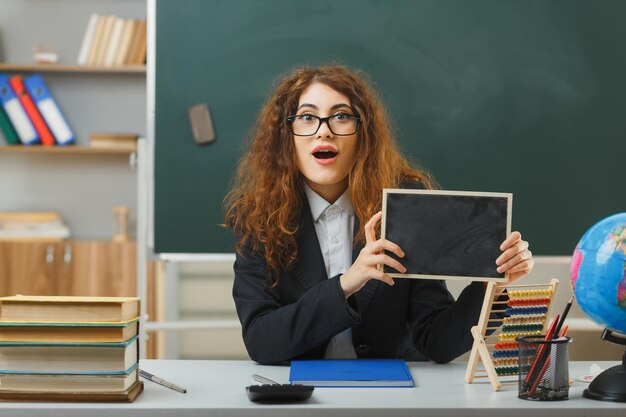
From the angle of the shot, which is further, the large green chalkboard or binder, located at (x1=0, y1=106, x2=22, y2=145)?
binder, located at (x1=0, y1=106, x2=22, y2=145)

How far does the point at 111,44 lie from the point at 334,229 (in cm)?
283

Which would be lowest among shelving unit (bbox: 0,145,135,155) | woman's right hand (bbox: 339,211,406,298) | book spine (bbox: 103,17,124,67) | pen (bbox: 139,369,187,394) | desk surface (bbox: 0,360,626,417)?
pen (bbox: 139,369,187,394)

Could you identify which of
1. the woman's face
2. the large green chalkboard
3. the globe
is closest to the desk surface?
the globe

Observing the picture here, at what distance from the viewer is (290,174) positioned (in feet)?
6.98

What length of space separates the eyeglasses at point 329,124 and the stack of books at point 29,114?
9.14 ft

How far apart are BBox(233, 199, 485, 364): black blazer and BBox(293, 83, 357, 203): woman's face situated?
0.09 metres

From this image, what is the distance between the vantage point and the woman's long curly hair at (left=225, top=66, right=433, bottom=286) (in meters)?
2.04

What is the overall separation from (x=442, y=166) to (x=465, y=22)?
1.91ft

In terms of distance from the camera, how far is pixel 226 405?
4.49 feet

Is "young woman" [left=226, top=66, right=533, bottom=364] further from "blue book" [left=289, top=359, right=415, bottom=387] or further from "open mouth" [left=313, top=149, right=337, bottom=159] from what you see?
"blue book" [left=289, top=359, right=415, bottom=387]

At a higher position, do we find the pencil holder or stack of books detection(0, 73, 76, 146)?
stack of books detection(0, 73, 76, 146)

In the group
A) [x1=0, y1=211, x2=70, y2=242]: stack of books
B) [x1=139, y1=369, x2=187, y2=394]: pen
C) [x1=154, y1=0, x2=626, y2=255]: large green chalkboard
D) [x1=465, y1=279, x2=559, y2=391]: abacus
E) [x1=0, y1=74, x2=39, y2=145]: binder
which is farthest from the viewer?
[x1=0, y1=74, x2=39, y2=145]: binder

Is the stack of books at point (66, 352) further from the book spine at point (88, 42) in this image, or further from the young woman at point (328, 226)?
the book spine at point (88, 42)

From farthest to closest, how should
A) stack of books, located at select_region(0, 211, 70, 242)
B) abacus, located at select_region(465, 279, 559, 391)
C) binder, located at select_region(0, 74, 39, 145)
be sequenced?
binder, located at select_region(0, 74, 39, 145) < stack of books, located at select_region(0, 211, 70, 242) < abacus, located at select_region(465, 279, 559, 391)
